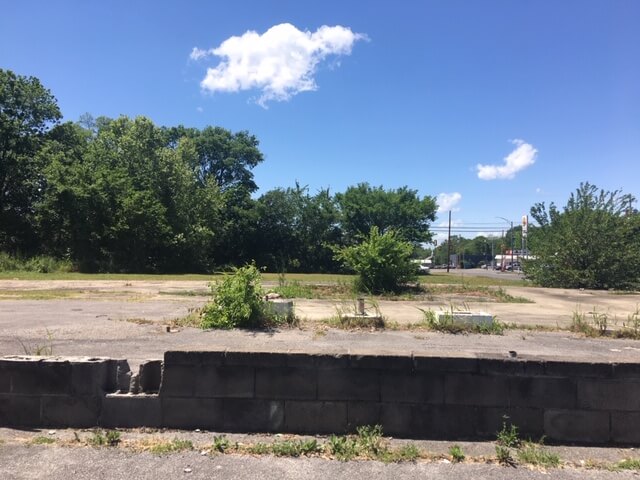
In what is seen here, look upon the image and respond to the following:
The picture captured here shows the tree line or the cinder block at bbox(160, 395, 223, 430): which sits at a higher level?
the tree line

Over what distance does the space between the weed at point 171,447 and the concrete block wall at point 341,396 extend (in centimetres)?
38

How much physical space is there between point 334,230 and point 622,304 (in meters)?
41.7

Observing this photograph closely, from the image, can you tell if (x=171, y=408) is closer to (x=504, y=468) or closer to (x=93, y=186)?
(x=504, y=468)

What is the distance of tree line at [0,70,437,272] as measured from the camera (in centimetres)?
3962

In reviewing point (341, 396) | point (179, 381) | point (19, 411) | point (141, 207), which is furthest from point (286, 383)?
point (141, 207)

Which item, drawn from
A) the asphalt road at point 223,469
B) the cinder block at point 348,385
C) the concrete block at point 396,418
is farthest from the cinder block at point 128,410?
the concrete block at point 396,418

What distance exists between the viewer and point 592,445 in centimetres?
456

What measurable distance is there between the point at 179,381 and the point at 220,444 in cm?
77

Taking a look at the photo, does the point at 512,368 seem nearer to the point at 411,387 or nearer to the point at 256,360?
the point at 411,387

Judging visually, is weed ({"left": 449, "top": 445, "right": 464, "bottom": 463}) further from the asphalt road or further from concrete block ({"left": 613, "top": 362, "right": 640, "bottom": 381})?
concrete block ({"left": 613, "top": 362, "right": 640, "bottom": 381})

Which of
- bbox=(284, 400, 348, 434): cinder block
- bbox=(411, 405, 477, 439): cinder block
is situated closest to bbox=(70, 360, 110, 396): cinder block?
bbox=(284, 400, 348, 434): cinder block

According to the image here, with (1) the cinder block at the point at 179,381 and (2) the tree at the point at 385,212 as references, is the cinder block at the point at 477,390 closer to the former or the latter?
(1) the cinder block at the point at 179,381

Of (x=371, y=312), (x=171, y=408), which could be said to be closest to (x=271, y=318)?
(x=371, y=312)

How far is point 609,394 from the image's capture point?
4.61 meters
